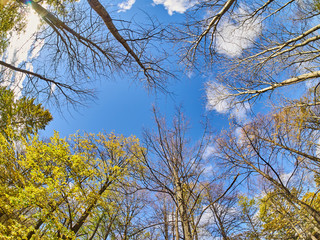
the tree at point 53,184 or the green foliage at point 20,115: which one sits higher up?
the green foliage at point 20,115

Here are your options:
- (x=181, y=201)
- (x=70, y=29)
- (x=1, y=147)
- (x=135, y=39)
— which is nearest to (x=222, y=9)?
(x=135, y=39)

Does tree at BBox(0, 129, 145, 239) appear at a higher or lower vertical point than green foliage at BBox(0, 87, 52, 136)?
lower

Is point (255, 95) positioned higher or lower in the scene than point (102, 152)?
higher

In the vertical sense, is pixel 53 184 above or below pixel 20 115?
below

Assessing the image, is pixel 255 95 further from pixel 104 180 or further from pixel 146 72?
pixel 104 180

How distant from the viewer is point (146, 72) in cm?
305

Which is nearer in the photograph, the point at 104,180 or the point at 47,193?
the point at 47,193

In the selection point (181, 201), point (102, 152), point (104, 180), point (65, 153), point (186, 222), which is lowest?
point (186, 222)

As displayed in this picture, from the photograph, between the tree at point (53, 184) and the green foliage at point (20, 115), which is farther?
the green foliage at point (20, 115)

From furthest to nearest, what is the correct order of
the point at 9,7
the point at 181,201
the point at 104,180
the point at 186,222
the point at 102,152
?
the point at 102,152 < the point at 104,180 < the point at 9,7 < the point at 181,201 < the point at 186,222

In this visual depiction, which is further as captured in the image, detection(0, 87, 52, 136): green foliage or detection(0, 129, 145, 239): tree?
detection(0, 87, 52, 136): green foliage

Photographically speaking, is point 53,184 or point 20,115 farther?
point 20,115

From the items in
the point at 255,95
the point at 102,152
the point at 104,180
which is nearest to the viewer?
the point at 255,95

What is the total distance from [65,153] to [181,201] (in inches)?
174
